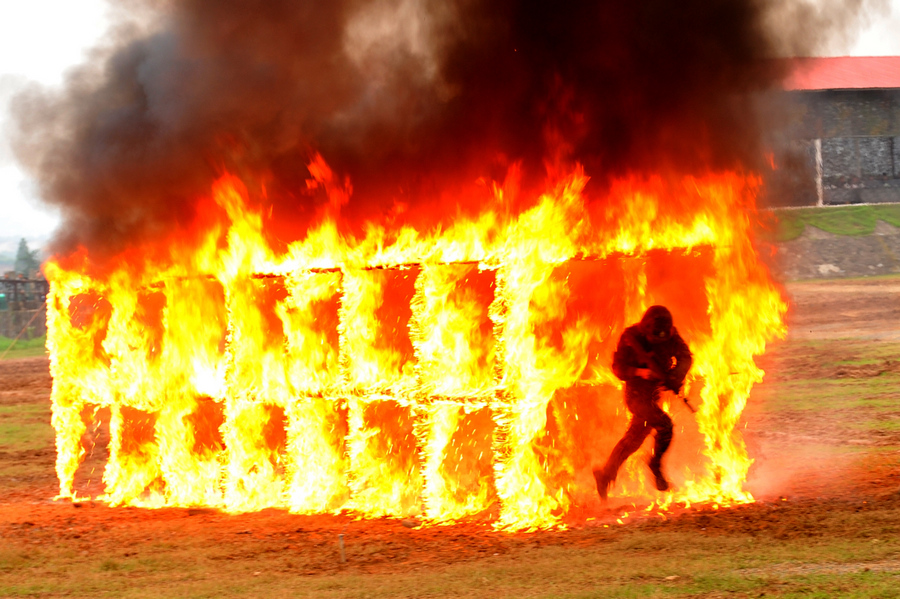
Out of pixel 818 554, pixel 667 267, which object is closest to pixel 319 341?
pixel 667 267

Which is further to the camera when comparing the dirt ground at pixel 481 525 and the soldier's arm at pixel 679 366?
the soldier's arm at pixel 679 366

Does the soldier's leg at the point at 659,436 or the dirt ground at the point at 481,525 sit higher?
the soldier's leg at the point at 659,436

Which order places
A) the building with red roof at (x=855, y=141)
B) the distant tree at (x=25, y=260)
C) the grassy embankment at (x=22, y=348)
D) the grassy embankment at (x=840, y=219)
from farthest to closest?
the distant tree at (x=25, y=260) → the building with red roof at (x=855, y=141) → the grassy embankment at (x=840, y=219) → the grassy embankment at (x=22, y=348)

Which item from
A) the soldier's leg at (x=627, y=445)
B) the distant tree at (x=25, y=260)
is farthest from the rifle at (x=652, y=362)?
the distant tree at (x=25, y=260)

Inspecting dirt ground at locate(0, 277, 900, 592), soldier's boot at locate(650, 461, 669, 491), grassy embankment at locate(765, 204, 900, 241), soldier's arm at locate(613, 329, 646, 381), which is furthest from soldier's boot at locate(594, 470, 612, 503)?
grassy embankment at locate(765, 204, 900, 241)

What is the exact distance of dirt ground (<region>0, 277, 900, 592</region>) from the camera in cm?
823

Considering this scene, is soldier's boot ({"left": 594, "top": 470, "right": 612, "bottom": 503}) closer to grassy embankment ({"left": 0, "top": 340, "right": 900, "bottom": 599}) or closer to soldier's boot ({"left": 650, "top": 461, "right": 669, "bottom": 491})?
soldier's boot ({"left": 650, "top": 461, "right": 669, "bottom": 491})

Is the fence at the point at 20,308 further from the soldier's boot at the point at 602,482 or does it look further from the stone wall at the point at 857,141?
the soldier's boot at the point at 602,482

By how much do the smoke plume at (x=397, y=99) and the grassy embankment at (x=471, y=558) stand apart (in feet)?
9.98

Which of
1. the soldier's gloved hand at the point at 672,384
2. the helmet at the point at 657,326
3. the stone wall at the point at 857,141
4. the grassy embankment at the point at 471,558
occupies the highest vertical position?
the stone wall at the point at 857,141

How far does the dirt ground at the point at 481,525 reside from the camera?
27.0ft

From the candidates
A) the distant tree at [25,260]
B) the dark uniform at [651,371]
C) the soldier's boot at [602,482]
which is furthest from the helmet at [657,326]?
the distant tree at [25,260]

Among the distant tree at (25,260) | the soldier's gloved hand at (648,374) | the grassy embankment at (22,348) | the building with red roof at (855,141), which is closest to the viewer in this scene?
the soldier's gloved hand at (648,374)

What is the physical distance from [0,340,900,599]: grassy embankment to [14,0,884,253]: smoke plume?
304cm
